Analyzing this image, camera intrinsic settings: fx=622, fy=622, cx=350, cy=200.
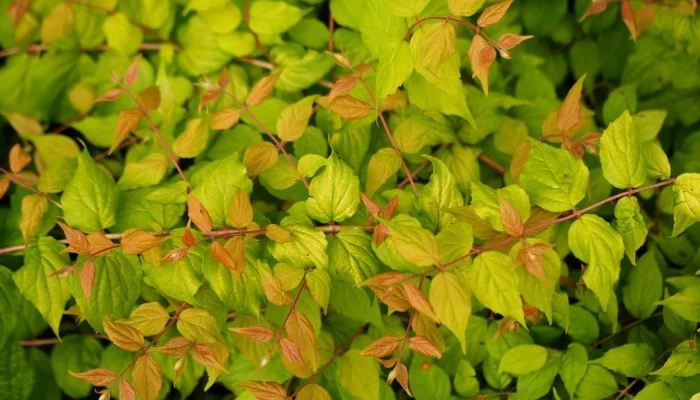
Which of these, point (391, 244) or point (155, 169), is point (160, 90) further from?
point (391, 244)

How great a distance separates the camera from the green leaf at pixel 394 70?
1245 mm

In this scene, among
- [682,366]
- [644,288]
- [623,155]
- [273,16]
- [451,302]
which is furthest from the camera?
[273,16]

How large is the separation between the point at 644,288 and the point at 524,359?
0.34 meters

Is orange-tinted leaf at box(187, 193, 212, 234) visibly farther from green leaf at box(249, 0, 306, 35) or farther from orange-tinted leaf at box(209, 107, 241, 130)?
green leaf at box(249, 0, 306, 35)

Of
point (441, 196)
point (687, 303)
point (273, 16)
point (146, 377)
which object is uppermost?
point (273, 16)

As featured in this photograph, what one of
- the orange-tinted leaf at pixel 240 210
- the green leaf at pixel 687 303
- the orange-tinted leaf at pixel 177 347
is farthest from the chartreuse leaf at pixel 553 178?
the orange-tinted leaf at pixel 177 347

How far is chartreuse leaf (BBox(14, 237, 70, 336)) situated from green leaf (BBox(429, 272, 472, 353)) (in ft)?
2.60

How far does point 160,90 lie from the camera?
166 cm

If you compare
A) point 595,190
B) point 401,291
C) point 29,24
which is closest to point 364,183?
point 401,291

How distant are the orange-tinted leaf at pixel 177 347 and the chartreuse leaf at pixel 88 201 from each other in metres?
0.30

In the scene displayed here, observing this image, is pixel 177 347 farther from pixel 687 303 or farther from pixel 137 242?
pixel 687 303

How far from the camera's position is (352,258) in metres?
1.23

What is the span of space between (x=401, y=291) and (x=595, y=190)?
63cm

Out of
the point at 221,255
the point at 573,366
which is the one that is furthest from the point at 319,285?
the point at 573,366
